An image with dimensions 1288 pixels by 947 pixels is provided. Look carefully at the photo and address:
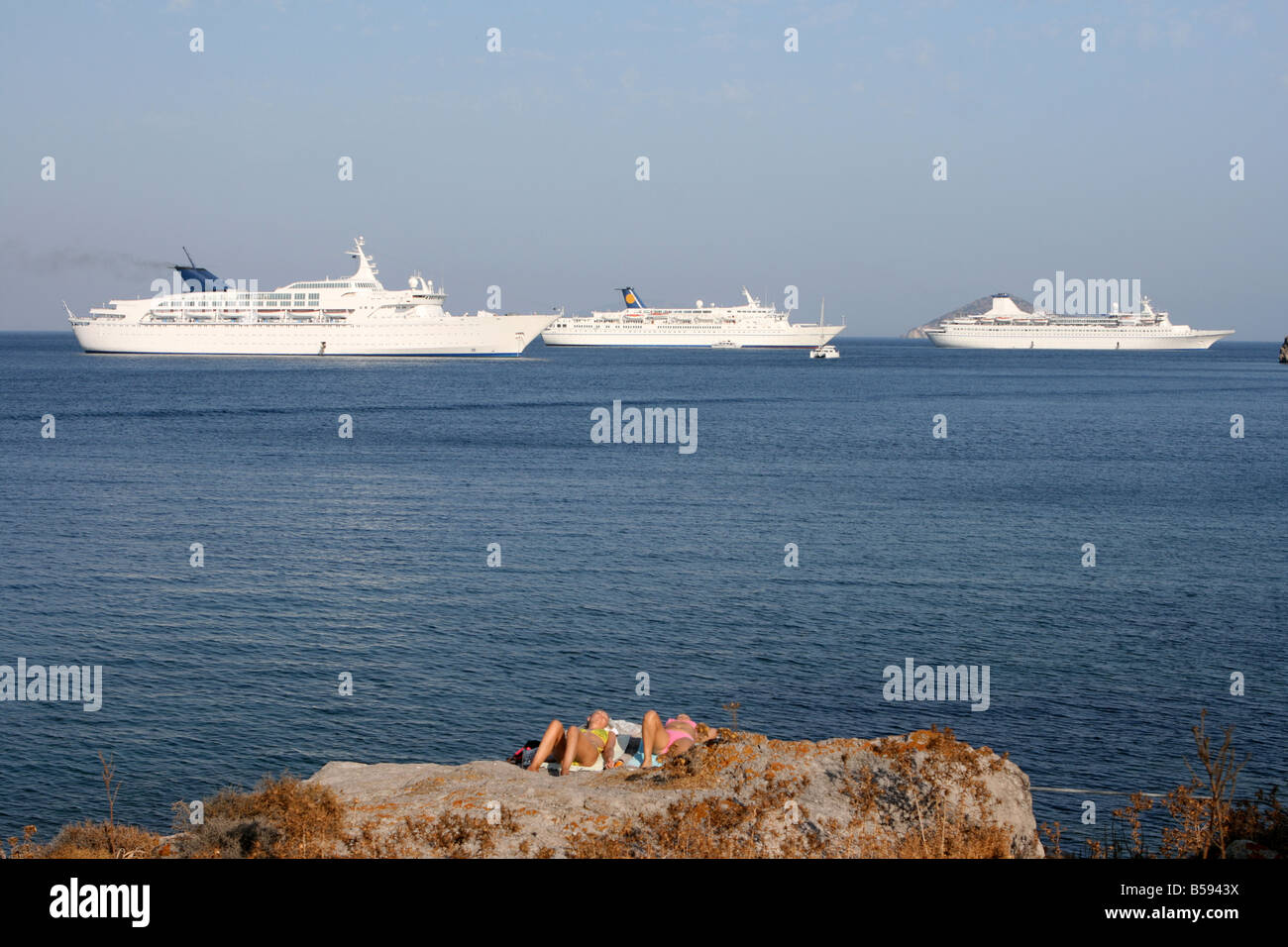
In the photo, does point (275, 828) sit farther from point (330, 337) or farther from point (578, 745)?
point (330, 337)

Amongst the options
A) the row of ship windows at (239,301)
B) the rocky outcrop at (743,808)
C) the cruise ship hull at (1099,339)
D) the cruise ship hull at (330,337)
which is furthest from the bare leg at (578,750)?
the cruise ship hull at (1099,339)

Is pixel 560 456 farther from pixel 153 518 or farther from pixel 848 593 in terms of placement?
pixel 848 593

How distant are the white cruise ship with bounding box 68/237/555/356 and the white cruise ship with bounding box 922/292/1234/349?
80.0m

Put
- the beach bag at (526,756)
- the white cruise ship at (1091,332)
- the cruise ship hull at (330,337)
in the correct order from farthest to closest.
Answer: the white cruise ship at (1091,332) → the cruise ship hull at (330,337) → the beach bag at (526,756)

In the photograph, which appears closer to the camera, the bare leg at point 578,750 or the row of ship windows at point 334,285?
the bare leg at point 578,750

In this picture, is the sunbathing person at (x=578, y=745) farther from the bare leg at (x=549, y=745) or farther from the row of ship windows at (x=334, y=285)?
the row of ship windows at (x=334, y=285)

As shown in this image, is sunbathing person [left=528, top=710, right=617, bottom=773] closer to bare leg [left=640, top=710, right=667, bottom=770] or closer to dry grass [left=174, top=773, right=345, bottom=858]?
bare leg [left=640, top=710, right=667, bottom=770]

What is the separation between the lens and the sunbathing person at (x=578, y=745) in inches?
379

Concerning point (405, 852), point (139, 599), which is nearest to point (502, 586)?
point (139, 599)

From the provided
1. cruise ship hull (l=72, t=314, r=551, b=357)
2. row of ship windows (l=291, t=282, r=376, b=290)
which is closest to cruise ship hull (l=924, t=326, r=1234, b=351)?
cruise ship hull (l=72, t=314, r=551, b=357)

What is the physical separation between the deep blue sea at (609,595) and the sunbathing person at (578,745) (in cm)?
315

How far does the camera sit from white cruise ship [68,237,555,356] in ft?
351

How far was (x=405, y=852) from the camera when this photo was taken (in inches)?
265
